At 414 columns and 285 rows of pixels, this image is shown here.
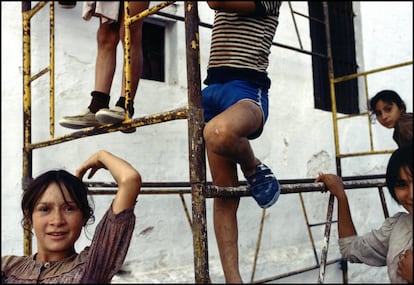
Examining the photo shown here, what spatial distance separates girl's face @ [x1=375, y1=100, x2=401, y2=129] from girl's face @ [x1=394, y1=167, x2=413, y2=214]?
173 centimetres

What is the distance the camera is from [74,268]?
1493 mm

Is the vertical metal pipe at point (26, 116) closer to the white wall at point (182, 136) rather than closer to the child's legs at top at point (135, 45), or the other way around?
the white wall at point (182, 136)

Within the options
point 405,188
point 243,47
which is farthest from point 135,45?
point 405,188

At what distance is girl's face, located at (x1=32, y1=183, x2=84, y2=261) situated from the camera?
1.50m

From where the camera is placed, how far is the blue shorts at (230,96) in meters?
1.65

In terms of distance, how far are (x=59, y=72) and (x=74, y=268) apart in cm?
173

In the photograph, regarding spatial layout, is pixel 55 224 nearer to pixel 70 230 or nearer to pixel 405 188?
pixel 70 230

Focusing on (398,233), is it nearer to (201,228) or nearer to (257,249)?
(201,228)

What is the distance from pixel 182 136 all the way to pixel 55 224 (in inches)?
77.4

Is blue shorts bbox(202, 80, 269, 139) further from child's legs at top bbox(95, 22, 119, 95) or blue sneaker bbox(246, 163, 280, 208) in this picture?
child's legs at top bbox(95, 22, 119, 95)

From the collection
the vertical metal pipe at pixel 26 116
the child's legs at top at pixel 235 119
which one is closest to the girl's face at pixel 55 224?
the child's legs at top at pixel 235 119

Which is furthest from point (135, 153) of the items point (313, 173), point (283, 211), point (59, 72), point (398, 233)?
point (398, 233)

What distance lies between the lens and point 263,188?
1571 mm

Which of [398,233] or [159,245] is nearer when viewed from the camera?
[398,233]
